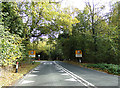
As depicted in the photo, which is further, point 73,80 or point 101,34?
point 101,34

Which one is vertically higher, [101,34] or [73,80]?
[101,34]

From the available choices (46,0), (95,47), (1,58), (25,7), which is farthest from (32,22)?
(95,47)

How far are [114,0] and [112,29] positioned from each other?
455cm

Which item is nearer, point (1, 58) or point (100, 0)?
point (1, 58)

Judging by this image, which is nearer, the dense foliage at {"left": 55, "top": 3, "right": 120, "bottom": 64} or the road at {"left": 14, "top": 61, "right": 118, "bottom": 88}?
the road at {"left": 14, "top": 61, "right": 118, "bottom": 88}

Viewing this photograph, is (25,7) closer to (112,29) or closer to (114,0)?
(112,29)

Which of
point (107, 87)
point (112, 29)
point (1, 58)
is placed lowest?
point (107, 87)

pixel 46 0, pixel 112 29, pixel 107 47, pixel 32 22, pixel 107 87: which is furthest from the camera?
pixel 107 47

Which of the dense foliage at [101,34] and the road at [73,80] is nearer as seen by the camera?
the road at [73,80]

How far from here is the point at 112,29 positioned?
59.4 feet

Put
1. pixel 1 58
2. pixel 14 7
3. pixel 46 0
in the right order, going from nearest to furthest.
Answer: pixel 1 58, pixel 46 0, pixel 14 7

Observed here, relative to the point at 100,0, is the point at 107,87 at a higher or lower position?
lower

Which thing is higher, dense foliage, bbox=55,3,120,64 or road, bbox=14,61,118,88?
dense foliage, bbox=55,3,120,64

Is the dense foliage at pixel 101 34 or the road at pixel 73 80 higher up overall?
the dense foliage at pixel 101 34
